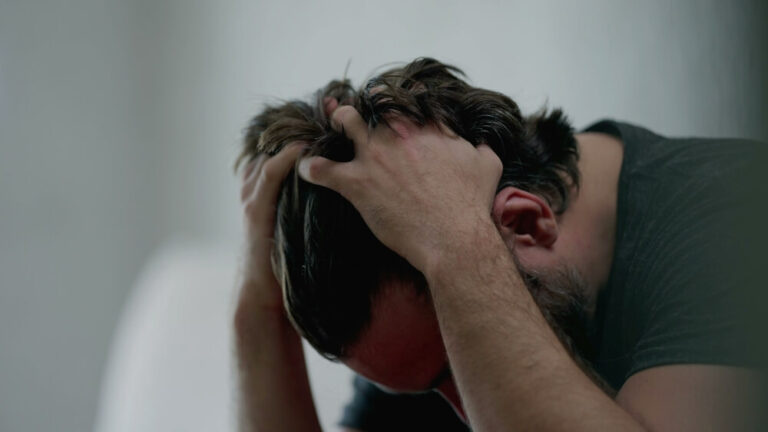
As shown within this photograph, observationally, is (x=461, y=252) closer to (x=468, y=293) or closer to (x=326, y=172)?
Result: (x=468, y=293)

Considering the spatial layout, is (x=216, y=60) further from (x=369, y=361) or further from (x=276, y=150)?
(x=369, y=361)

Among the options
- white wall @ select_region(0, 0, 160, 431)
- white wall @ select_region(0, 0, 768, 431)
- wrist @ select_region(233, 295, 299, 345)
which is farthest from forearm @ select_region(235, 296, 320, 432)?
white wall @ select_region(0, 0, 160, 431)

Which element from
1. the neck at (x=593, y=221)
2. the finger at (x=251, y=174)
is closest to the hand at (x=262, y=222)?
the finger at (x=251, y=174)

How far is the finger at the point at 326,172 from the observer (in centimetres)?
76

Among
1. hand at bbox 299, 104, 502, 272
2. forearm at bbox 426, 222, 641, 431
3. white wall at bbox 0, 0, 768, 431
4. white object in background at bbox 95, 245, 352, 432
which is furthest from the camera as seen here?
white wall at bbox 0, 0, 768, 431

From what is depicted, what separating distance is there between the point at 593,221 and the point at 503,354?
0.33 meters

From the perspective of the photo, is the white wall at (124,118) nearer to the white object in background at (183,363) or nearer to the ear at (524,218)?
the white object in background at (183,363)

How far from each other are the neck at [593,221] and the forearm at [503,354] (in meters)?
0.21

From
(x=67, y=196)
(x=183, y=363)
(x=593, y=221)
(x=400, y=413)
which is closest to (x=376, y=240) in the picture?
(x=593, y=221)

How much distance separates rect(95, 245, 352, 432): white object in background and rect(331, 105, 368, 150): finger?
0.49 meters

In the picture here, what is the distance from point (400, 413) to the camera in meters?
1.09

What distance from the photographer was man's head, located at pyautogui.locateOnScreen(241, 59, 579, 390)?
31.6 inches

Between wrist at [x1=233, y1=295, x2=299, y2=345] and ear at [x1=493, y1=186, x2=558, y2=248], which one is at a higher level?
ear at [x1=493, y1=186, x2=558, y2=248]

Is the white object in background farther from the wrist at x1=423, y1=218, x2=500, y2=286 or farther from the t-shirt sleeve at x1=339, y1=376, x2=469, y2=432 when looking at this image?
the wrist at x1=423, y1=218, x2=500, y2=286
